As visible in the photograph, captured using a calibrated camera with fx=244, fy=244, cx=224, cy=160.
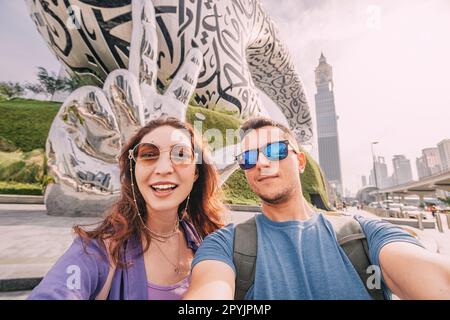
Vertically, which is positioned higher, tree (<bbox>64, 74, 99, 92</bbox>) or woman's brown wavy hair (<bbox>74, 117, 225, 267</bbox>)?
tree (<bbox>64, 74, 99, 92</bbox>)

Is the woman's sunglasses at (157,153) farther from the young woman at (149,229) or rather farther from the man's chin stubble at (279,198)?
the man's chin stubble at (279,198)

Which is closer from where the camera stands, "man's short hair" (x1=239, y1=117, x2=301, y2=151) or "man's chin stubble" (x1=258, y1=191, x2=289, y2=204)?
"man's chin stubble" (x1=258, y1=191, x2=289, y2=204)

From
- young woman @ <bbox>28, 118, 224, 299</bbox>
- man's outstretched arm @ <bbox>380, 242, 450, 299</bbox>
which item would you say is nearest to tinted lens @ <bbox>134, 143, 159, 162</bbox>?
young woman @ <bbox>28, 118, 224, 299</bbox>

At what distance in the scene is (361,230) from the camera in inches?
48.5

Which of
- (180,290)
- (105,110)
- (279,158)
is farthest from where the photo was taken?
(105,110)

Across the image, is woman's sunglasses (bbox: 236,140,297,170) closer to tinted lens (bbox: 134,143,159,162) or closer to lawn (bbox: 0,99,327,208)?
tinted lens (bbox: 134,143,159,162)

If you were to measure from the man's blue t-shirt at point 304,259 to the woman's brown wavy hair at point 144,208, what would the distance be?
404 mm

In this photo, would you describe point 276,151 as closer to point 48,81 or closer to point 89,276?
point 89,276

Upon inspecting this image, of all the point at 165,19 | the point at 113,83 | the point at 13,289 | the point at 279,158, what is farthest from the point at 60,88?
the point at 279,158

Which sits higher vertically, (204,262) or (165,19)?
(165,19)

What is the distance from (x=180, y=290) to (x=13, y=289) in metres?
1.99

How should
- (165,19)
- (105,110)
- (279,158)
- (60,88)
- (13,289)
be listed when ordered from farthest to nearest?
(60,88)
(165,19)
(105,110)
(13,289)
(279,158)

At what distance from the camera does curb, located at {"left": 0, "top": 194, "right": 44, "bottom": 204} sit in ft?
30.7
